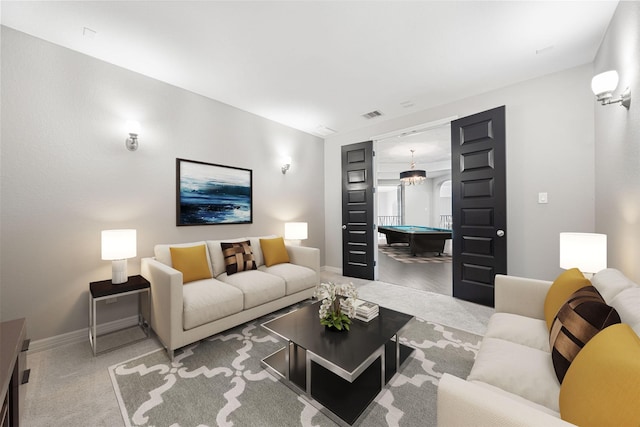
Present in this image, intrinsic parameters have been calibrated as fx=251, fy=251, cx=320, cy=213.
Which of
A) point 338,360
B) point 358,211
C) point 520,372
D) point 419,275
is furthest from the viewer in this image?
point 419,275

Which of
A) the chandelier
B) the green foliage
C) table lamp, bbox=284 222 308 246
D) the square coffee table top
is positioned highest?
the chandelier

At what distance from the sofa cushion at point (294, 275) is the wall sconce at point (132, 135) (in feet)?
6.64

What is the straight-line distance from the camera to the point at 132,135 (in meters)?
2.68

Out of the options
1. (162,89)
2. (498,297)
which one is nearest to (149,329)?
(162,89)

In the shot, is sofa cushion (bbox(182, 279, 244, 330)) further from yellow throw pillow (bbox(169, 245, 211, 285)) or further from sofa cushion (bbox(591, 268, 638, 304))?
sofa cushion (bbox(591, 268, 638, 304))

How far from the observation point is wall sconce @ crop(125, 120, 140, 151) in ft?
8.69

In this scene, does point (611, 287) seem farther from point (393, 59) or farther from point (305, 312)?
point (393, 59)

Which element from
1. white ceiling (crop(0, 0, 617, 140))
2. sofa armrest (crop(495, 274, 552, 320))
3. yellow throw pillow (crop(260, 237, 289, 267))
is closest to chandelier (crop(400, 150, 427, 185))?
white ceiling (crop(0, 0, 617, 140))

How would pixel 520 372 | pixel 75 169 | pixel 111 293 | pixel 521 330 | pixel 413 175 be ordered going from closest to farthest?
pixel 520 372 < pixel 521 330 < pixel 111 293 < pixel 75 169 < pixel 413 175

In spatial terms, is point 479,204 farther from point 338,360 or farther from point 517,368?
point 338,360

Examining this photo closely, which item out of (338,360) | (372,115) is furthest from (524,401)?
(372,115)

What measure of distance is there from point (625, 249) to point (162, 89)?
15.3 ft

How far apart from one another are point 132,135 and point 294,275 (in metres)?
2.35

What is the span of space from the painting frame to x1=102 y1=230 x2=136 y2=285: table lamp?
2.46 ft
